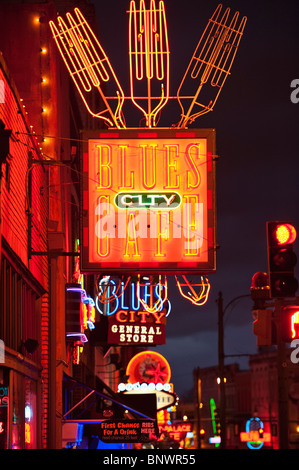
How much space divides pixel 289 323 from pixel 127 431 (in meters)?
8.50

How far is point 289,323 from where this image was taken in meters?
15.9

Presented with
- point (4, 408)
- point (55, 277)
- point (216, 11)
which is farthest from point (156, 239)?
point (4, 408)

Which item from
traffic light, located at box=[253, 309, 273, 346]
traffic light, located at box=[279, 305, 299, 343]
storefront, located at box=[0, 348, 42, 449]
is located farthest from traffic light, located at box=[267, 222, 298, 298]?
storefront, located at box=[0, 348, 42, 449]

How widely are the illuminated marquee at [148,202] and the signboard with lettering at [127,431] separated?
453 cm

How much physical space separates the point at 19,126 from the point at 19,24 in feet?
22.8

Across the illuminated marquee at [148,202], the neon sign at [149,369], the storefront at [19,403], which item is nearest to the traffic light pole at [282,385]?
the illuminated marquee at [148,202]

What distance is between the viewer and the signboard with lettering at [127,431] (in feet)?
74.5

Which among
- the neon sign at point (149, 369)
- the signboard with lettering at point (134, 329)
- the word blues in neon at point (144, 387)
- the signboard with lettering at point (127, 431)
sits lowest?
the signboard with lettering at point (127, 431)

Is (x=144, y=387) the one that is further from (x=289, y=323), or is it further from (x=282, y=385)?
(x=289, y=323)

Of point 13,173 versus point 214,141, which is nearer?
point 13,173

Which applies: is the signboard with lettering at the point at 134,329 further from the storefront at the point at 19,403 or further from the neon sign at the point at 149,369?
the storefront at the point at 19,403
